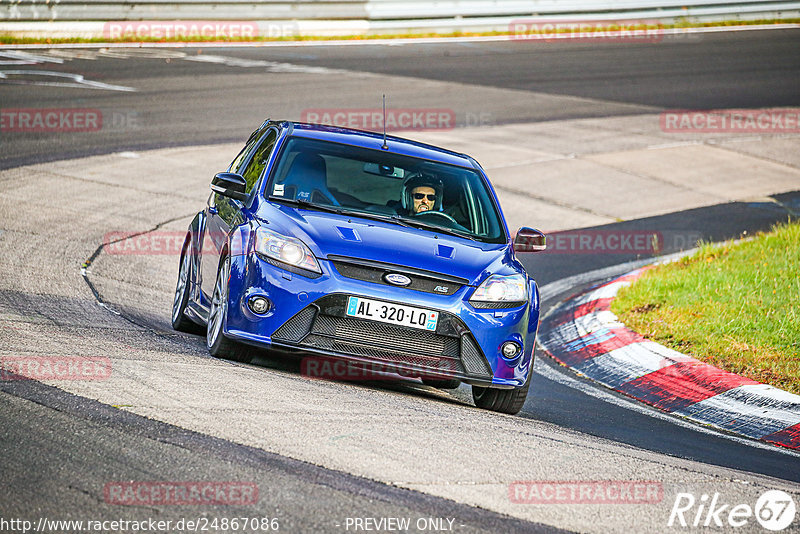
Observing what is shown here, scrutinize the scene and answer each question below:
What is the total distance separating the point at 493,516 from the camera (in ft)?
14.3

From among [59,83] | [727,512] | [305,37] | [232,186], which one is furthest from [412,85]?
[727,512]

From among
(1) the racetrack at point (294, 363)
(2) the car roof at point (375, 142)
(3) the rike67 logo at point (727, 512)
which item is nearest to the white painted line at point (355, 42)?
(1) the racetrack at point (294, 363)

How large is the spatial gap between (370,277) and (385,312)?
0.23 metres

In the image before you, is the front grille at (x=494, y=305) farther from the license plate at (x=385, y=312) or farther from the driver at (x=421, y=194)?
the driver at (x=421, y=194)

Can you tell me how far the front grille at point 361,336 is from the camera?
6410mm

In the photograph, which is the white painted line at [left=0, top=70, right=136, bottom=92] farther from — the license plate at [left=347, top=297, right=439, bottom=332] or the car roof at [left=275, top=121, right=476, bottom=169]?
the license plate at [left=347, top=297, right=439, bottom=332]

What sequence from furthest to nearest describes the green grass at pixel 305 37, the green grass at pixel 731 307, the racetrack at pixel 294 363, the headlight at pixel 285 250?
the green grass at pixel 305 37 → the green grass at pixel 731 307 → the headlight at pixel 285 250 → the racetrack at pixel 294 363

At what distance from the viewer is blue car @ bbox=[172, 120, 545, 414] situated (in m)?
6.43

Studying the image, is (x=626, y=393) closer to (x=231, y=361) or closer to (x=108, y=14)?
(x=231, y=361)

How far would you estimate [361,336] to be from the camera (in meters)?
6.41

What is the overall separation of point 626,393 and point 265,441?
160 inches

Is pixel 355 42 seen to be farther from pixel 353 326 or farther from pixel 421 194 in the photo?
pixel 353 326

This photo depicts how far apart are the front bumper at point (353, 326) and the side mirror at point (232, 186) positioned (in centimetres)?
88

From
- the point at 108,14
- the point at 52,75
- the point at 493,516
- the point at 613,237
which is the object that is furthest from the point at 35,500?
the point at 108,14
